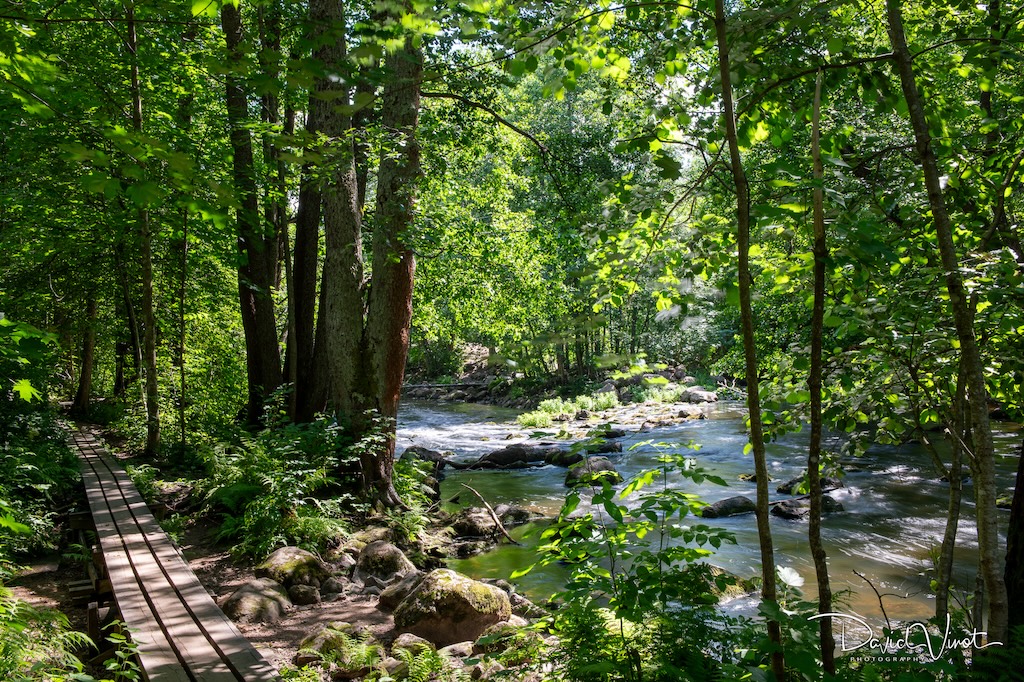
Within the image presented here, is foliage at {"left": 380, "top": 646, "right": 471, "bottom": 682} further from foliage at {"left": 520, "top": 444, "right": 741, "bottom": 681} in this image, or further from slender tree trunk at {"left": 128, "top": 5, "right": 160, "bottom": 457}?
slender tree trunk at {"left": 128, "top": 5, "right": 160, "bottom": 457}

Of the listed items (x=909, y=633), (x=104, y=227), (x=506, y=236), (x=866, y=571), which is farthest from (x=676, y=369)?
(x=909, y=633)

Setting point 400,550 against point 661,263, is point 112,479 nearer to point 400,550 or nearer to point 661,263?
point 400,550

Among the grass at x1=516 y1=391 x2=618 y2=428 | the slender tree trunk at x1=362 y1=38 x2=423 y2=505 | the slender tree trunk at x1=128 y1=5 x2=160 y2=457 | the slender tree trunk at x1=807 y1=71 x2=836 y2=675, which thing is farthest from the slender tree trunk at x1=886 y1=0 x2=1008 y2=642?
the grass at x1=516 y1=391 x2=618 y2=428

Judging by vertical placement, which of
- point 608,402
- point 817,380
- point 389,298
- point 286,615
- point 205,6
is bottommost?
point 286,615

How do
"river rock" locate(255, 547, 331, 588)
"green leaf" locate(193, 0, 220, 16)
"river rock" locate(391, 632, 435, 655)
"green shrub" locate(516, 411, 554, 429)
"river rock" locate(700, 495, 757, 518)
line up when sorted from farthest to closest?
"green shrub" locate(516, 411, 554, 429) → "river rock" locate(700, 495, 757, 518) → "river rock" locate(255, 547, 331, 588) → "river rock" locate(391, 632, 435, 655) → "green leaf" locate(193, 0, 220, 16)

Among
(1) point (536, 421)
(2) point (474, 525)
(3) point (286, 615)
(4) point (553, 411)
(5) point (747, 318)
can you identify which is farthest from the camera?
(4) point (553, 411)

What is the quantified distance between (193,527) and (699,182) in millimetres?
8121

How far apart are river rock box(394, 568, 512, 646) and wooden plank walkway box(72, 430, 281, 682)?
1.93 meters

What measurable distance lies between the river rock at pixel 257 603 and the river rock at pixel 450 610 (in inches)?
45.1

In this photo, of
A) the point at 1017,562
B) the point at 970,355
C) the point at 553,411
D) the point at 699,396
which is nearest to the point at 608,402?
the point at 970,355

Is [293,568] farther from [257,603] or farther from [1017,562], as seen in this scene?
[1017,562]

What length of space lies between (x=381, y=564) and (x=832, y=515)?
7288mm

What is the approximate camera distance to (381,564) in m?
7.54

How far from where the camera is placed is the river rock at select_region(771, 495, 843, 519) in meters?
10.2
